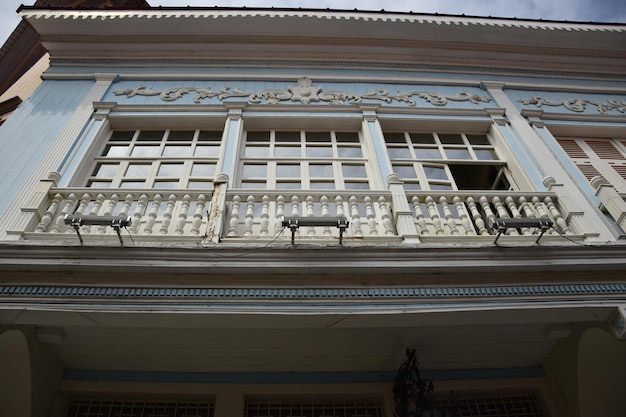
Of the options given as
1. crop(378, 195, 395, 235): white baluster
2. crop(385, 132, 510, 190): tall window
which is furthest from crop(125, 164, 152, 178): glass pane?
crop(385, 132, 510, 190): tall window

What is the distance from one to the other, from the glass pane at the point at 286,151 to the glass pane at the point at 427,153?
64.8 inches

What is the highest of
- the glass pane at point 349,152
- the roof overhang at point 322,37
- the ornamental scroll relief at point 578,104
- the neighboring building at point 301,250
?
the roof overhang at point 322,37

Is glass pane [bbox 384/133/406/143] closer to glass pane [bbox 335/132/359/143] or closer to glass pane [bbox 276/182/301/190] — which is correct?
glass pane [bbox 335/132/359/143]

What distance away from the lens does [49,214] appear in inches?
187

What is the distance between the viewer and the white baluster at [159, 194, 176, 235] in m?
4.70

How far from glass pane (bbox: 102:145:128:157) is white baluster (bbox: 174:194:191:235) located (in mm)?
1873

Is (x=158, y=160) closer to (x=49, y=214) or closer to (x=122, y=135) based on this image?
(x=122, y=135)

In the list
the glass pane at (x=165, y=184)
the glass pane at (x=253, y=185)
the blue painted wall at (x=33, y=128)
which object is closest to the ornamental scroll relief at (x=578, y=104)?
the glass pane at (x=253, y=185)

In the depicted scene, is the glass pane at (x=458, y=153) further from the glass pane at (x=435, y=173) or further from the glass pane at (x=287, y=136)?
the glass pane at (x=287, y=136)

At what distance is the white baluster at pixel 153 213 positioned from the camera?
4665mm

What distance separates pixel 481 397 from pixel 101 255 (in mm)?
3687

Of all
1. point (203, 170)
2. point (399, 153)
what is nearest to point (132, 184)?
point (203, 170)

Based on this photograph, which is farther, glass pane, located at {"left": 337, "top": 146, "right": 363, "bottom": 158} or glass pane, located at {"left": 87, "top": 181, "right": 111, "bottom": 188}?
glass pane, located at {"left": 337, "top": 146, "right": 363, "bottom": 158}

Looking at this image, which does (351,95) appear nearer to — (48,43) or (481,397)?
(481,397)
